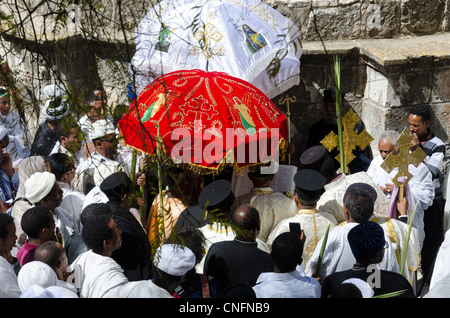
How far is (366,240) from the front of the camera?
3.83 meters

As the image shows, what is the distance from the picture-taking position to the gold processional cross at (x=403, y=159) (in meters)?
5.11

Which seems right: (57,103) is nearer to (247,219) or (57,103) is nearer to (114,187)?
(114,187)

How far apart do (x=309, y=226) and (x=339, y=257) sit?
42 cm

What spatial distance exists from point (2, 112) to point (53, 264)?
4.20m

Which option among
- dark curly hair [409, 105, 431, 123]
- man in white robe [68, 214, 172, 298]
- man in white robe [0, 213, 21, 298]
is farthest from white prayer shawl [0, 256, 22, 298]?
dark curly hair [409, 105, 431, 123]

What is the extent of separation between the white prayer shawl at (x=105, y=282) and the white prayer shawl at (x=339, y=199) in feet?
6.27

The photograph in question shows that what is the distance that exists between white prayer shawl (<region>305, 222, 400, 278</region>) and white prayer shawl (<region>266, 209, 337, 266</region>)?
0.24 metres

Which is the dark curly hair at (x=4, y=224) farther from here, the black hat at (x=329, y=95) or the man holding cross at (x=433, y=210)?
the black hat at (x=329, y=95)

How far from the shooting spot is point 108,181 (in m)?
4.76

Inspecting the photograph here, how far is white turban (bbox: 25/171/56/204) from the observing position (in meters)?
4.79

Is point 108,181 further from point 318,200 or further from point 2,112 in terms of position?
point 2,112

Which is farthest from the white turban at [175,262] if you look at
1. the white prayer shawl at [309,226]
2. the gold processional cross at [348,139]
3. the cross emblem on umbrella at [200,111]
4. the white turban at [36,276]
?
the gold processional cross at [348,139]
